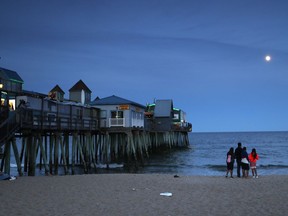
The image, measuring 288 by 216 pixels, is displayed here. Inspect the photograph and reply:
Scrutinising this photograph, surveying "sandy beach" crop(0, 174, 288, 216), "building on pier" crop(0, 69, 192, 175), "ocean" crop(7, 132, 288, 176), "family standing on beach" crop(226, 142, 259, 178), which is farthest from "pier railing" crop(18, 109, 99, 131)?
"family standing on beach" crop(226, 142, 259, 178)

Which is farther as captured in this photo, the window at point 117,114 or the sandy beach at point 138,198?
the window at point 117,114

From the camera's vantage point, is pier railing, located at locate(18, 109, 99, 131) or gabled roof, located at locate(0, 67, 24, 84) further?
gabled roof, located at locate(0, 67, 24, 84)

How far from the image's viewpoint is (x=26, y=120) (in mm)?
19969

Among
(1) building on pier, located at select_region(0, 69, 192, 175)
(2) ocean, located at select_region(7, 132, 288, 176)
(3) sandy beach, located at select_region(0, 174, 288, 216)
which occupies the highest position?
(1) building on pier, located at select_region(0, 69, 192, 175)

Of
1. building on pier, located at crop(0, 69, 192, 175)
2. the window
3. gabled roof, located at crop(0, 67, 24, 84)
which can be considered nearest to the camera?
building on pier, located at crop(0, 69, 192, 175)

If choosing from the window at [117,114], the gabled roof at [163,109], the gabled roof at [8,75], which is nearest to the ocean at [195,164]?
the window at [117,114]

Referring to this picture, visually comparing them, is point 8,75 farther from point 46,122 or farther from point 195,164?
point 195,164

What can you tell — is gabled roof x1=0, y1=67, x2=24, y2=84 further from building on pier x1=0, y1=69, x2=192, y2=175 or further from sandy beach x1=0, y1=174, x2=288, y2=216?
sandy beach x1=0, y1=174, x2=288, y2=216

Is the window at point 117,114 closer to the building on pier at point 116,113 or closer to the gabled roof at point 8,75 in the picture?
the building on pier at point 116,113

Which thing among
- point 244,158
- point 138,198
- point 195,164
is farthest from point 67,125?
point 195,164

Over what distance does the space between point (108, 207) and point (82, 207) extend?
29.4 inches

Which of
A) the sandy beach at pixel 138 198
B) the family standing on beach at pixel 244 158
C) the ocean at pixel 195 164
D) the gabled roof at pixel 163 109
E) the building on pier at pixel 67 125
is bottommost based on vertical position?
the ocean at pixel 195 164

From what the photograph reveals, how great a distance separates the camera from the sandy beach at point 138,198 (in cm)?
937

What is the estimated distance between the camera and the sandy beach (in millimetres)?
9367
